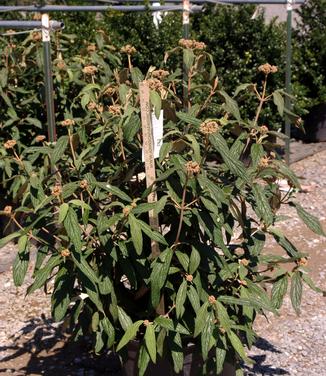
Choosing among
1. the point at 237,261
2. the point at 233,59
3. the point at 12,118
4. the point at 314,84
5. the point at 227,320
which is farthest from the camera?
the point at 314,84

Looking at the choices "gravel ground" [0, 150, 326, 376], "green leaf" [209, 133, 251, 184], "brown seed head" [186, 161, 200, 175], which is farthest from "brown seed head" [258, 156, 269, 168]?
"gravel ground" [0, 150, 326, 376]

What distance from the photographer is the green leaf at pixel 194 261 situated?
10.5 ft

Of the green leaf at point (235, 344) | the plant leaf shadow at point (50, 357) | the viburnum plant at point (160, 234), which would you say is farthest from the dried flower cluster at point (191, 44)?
the plant leaf shadow at point (50, 357)

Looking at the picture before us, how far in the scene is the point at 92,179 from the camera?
3.42m

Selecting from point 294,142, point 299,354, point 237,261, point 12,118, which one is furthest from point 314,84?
point 237,261

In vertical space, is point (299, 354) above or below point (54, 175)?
below

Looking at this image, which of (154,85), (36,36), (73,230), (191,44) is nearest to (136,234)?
(73,230)

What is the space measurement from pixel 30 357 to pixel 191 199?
166 cm

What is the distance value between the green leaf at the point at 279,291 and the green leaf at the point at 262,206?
0.37m

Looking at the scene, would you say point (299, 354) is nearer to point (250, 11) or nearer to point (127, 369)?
point (127, 369)

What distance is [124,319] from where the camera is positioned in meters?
3.44

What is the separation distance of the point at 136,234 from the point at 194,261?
0.31 m

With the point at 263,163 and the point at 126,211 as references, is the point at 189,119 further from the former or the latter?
the point at 126,211

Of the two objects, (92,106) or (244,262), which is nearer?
(244,262)
